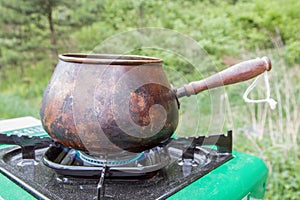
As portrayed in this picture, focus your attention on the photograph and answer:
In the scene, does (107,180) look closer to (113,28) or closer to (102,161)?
(102,161)

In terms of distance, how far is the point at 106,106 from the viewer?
0.49 meters

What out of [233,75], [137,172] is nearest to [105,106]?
[137,172]

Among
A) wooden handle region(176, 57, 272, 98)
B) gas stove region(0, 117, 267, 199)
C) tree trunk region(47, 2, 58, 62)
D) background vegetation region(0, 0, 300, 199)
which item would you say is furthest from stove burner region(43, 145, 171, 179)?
tree trunk region(47, 2, 58, 62)

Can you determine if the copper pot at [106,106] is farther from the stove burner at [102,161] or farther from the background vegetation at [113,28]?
the background vegetation at [113,28]

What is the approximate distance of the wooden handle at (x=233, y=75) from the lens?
587mm

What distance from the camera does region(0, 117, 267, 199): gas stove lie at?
0.51m

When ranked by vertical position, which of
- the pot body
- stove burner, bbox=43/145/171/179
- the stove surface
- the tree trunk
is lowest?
the stove surface

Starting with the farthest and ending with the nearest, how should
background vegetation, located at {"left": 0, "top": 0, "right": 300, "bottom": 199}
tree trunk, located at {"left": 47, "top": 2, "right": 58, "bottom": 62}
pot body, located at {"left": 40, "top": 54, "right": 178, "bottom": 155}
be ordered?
tree trunk, located at {"left": 47, "top": 2, "right": 58, "bottom": 62}
background vegetation, located at {"left": 0, "top": 0, "right": 300, "bottom": 199}
pot body, located at {"left": 40, "top": 54, "right": 178, "bottom": 155}

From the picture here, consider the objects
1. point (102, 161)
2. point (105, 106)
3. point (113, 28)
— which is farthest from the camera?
point (113, 28)

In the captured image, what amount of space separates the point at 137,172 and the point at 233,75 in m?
0.27

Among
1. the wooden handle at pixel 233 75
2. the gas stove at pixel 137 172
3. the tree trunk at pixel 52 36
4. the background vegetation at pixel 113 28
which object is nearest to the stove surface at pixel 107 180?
the gas stove at pixel 137 172

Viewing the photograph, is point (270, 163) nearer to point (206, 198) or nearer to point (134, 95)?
point (206, 198)

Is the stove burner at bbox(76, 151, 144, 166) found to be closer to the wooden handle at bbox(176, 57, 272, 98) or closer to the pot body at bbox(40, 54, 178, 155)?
the pot body at bbox(40, 54, 178, 155)

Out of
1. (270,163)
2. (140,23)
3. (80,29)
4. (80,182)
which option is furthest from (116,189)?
(80,29)
